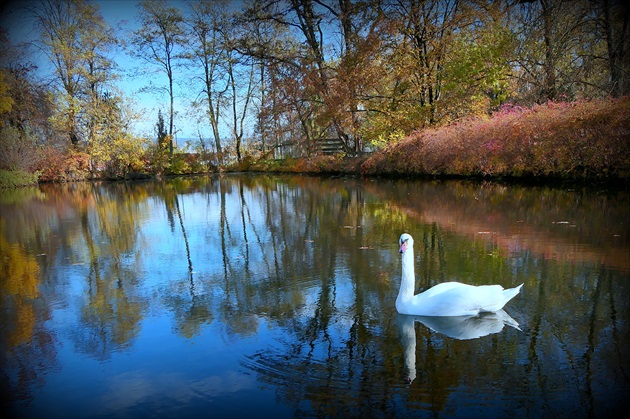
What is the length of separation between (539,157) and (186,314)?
1381cm

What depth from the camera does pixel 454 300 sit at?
4.23 metres

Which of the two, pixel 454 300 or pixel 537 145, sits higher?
pixel 537 145

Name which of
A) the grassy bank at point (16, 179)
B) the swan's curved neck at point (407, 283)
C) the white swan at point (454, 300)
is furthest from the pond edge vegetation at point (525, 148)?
the grassy bank at point (16, 179)

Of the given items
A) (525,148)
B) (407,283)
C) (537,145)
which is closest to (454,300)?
(407,283)

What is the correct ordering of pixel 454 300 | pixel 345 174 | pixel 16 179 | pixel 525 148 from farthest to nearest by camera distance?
pixel 16 179 < pixel 345 174 < pixel 525 148 < pixel 454 300

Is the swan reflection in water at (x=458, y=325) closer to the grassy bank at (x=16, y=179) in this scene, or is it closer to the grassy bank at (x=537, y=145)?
the grassy bank at (x=537, y=145)

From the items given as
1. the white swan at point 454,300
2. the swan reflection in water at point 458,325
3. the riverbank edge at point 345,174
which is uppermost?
the riverbank edge at point 345,174

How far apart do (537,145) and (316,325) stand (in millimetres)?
13224

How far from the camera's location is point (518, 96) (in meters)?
23.4

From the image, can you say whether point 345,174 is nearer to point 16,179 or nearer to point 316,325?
point 16,179

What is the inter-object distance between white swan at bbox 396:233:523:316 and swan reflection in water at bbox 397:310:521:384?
2.9 inches

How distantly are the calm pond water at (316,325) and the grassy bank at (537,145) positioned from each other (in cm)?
460

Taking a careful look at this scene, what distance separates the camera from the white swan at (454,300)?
13.9ft

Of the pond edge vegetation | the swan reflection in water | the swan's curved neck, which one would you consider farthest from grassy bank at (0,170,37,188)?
the swan reflection in water
